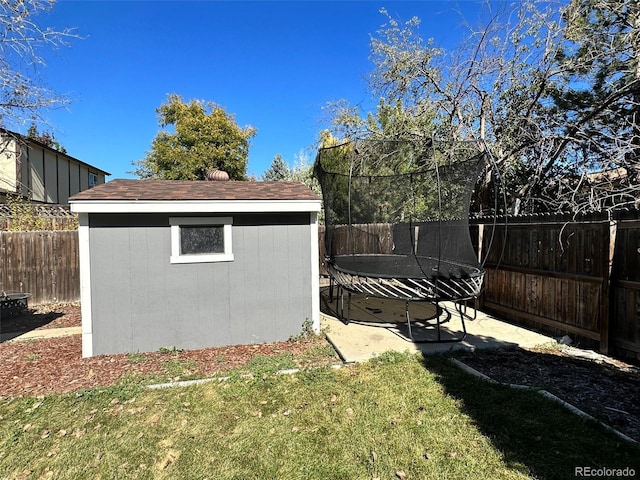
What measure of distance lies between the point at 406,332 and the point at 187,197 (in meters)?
3.53

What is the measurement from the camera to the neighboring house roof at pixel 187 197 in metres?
3.90

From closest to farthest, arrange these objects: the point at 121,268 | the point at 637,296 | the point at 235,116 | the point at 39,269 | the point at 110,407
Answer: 1. the point at 110,407
2. the point at 637,296
3. the point at 121,268
4. the point at 39,269
5. the point at 235,116

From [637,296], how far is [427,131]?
609cm

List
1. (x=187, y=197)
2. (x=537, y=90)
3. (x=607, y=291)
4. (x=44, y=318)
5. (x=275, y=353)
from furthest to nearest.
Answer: (x=537, y=90), (x=44, y=318), (x=187, y=197), (x=275, y=353), (x=607, y=291)

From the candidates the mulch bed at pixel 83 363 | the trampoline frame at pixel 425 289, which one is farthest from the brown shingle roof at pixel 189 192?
the mulch bed at pixel 83 363

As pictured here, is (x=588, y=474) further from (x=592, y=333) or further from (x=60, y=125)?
(x=60, y=125)

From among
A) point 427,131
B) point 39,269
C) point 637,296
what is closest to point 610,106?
point 427,131

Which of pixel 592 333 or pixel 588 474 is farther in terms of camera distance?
pixel 592 333

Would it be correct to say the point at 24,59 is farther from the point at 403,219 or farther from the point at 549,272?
the point at 549,272

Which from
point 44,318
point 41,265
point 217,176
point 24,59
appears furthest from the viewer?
point 41,265

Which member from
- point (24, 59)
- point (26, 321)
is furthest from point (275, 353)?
point (24, 59)

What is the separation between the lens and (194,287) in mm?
4281

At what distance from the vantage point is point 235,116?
2267cm

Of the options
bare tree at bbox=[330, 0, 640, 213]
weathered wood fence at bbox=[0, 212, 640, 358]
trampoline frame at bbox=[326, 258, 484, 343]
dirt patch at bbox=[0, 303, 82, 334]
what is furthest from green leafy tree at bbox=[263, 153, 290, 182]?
trampoline frame at bbox=[326, 258, 484, 343]
